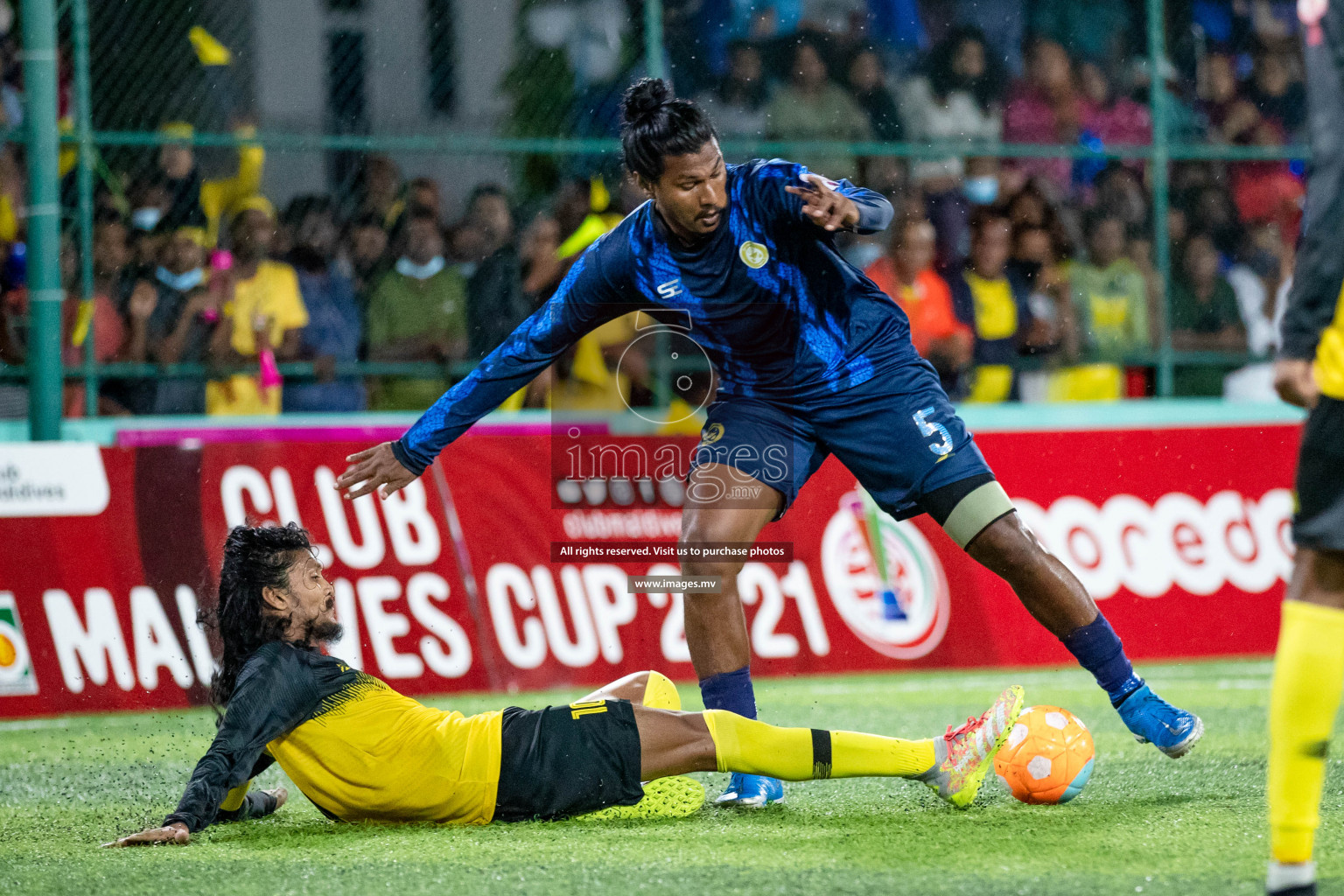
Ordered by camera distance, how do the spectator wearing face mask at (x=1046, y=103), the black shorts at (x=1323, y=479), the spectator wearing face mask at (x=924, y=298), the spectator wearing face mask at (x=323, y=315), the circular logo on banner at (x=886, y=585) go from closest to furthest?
the black shorts at (x=1323, y=479) → the circular logo on banner at (x=886, y=585) → the spectator wearing face mask at (x=323, y=315) → the spectator wearing face mask at (x=924, y=298) → the spectator wearing face mask at (x=1046, y=103)

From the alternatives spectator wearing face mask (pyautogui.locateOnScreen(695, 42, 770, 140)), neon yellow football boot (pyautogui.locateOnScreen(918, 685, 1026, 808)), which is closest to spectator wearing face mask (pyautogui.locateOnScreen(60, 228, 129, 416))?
spectator wearing face mask (pyautogui.locateOnScreen(695, 42, 770, 140))

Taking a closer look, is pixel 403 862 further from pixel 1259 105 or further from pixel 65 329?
pixel 1259 105

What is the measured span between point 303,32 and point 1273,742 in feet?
34.4

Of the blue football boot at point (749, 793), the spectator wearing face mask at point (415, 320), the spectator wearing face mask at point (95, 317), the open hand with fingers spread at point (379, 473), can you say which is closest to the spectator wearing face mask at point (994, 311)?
the spectator wearing face mask at point (415, 320)

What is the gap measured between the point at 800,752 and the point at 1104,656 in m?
0.98

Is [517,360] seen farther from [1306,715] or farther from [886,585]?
[886,585]

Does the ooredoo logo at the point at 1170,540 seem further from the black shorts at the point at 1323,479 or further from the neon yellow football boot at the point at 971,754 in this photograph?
the black shorts at the point at 1323,479

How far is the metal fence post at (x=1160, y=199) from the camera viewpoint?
9297 mm

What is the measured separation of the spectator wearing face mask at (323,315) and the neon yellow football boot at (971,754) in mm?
4813

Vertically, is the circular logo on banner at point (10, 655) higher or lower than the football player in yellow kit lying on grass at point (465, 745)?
lower

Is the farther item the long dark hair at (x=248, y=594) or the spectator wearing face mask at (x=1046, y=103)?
the spectator wearing face mask at (x=1046, y=103)

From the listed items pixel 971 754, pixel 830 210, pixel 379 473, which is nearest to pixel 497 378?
pixel 379 473

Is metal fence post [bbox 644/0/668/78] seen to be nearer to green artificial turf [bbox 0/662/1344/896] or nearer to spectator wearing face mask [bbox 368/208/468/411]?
spectator wearing face mask [bbox 368/208/468/411]

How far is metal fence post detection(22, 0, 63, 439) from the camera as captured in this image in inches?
275
